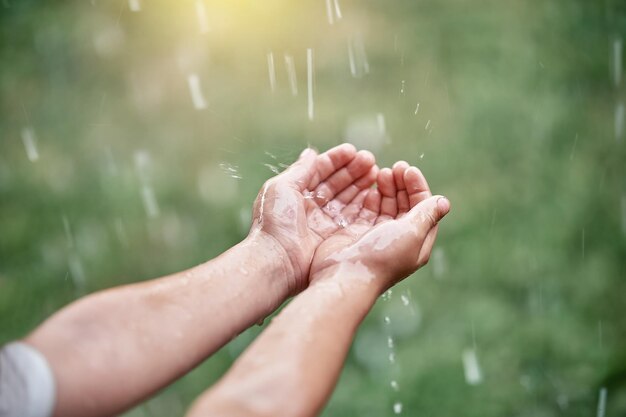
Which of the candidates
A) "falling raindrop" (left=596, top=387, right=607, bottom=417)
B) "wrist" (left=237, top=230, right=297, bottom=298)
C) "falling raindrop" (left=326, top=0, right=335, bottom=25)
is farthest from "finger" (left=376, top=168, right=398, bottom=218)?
"falling raindrop" (left=326, top=0, right=335, bottom=25)

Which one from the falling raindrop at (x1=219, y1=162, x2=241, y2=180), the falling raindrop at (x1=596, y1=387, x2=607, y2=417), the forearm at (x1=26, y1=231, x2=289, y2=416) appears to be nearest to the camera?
the forearm at (x1=26, y1=231, x2=289, y2=416)

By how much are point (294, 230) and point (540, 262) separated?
67.4 inches

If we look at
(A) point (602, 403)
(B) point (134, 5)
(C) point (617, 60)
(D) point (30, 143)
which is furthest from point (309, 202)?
(B) point (134, 5)

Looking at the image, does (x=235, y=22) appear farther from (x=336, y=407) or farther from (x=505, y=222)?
(x=336, y=407)

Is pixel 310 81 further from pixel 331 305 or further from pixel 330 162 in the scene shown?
pixel 331 305

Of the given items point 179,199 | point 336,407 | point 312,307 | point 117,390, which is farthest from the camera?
point 179,199

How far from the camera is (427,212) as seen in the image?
1685 mm

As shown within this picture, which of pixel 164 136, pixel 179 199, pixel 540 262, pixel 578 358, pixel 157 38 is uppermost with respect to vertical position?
pixel 157 38

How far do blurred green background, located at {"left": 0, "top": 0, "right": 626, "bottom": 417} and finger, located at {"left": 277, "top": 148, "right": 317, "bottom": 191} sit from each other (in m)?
1.12

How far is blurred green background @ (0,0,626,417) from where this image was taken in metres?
2.77

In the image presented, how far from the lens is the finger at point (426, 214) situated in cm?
164

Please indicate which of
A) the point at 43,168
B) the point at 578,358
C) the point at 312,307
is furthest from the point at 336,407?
the point at 43,168

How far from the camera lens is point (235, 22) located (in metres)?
3.97

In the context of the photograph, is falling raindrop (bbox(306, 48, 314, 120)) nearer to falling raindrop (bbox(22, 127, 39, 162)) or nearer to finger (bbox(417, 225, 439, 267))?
falling raindrop (bbox(22, 127, 39, 162))
